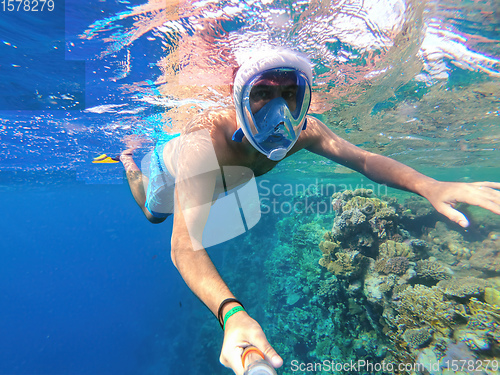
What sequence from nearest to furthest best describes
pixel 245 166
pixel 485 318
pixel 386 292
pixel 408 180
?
pixel 408 180, pixel 245 166, pixel 485 318, pixel 386 292

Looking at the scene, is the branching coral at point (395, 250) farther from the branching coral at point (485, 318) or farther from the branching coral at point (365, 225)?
the branching coral at point (485, 318)

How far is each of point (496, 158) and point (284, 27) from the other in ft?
70.0

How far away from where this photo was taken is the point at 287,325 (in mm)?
8367

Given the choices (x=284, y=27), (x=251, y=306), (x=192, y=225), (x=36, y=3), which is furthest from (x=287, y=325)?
(x=36, y=3)

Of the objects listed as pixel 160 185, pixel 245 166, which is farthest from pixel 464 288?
pixel 160 185

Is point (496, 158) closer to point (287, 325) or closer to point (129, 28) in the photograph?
point (287, 325)

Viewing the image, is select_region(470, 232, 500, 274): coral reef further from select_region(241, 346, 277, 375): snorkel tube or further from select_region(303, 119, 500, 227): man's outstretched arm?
select_region(241, 346, 277, 375): snorkel tube

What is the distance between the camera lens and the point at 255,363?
979mm

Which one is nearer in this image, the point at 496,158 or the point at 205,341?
the point at 205,341

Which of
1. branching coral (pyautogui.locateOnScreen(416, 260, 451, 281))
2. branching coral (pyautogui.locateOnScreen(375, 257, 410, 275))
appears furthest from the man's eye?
branching coral (pyautogui.locateOnScreen(416, 260, 451, 281))

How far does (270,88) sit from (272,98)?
11cm

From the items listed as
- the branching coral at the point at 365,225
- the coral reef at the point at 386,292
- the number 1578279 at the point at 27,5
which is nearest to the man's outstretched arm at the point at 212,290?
the coral reef at the point at 386,292

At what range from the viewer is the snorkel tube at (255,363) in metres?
0.95

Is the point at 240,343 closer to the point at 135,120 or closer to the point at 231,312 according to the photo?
the point at 231,312
